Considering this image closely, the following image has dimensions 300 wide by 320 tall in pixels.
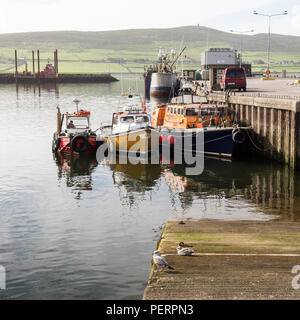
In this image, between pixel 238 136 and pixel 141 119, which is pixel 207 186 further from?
pixel 141 119

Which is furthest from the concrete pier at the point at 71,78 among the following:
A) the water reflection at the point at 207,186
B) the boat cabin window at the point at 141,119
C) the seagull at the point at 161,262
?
the seagull at the point at 161,262

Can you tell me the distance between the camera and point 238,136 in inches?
1241

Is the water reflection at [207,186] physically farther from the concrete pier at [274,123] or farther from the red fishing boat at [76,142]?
the concrete pier at [274,123]

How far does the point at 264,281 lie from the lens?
36.7ft

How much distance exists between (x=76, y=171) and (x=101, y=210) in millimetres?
8999

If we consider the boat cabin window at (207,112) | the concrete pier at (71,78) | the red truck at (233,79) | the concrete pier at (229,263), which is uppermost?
the concrete pier at (71,78)

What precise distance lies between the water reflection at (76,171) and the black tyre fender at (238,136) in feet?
27.9

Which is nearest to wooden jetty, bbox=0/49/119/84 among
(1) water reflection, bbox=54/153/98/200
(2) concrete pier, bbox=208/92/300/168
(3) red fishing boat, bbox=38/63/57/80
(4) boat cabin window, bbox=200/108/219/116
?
(3) red fishing boat, bbox=38/63/57/80

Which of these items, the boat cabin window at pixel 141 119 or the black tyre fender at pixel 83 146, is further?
the black tyre fender at pixel 83 146

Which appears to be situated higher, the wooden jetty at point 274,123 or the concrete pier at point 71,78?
the concrete pier at point 71,78

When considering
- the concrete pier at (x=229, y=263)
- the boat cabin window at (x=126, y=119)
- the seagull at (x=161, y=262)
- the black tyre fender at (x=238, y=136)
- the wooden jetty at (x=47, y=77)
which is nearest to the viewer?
the concrete pier at (x=229, y=263)

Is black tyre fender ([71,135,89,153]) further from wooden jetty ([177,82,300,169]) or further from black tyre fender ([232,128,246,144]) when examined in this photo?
wooden jetty ([177,82,300,169])

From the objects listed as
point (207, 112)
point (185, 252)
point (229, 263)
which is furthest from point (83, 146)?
point (229, 263)

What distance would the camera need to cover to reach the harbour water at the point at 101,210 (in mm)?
14062
